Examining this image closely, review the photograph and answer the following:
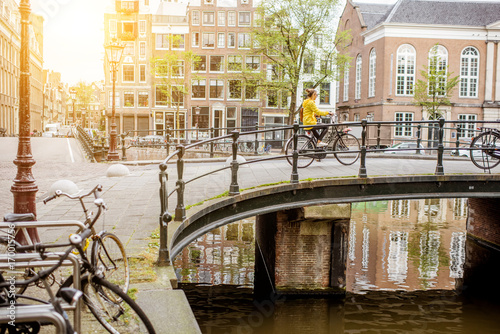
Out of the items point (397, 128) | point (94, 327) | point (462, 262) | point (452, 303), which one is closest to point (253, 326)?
point (452, 303)

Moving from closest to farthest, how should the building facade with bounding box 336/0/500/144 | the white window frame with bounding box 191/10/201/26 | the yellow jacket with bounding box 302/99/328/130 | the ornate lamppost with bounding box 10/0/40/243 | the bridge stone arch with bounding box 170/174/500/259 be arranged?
the ornate lamppost with bounding box 10/0/40/243 < the bridge stone arch with bounding box 170/174/500/259 < the yellow jacket with bounding box 302/99/328/130 < the building facade with bounding box 336/0/500/144 < the white window frame with bounding box 191/10/201/26

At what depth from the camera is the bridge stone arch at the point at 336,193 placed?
7.59 metres

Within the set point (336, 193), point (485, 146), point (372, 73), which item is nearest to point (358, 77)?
point (372, 73)

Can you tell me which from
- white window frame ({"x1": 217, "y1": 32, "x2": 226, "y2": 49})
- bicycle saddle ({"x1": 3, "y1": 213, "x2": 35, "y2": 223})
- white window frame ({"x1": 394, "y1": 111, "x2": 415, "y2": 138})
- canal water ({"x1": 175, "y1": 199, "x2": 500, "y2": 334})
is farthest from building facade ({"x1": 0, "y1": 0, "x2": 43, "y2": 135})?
bicycle saddle ({"x1": 3, "y1": 213, "x2": 35, "y2": 223})

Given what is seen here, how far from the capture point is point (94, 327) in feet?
11.8

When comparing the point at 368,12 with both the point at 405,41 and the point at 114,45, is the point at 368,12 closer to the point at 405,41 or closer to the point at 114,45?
the point at 405,41

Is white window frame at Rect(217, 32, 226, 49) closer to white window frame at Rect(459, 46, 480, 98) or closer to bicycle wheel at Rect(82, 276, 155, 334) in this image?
white window frame at Rect(459, 46, 480, 98)

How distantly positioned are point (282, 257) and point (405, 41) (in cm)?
3337

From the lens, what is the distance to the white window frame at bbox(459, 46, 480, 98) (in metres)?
40.7

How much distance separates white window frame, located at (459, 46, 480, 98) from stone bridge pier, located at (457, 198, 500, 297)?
26805mm

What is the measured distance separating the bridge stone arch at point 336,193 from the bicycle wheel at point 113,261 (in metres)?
2.74

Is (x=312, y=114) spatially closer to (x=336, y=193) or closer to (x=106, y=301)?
(x=336, y=193)

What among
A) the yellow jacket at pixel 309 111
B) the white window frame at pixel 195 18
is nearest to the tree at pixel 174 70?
the white window frame at pixel 195 18

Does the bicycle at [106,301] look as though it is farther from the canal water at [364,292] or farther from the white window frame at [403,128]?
the white window frame at [403,128]
